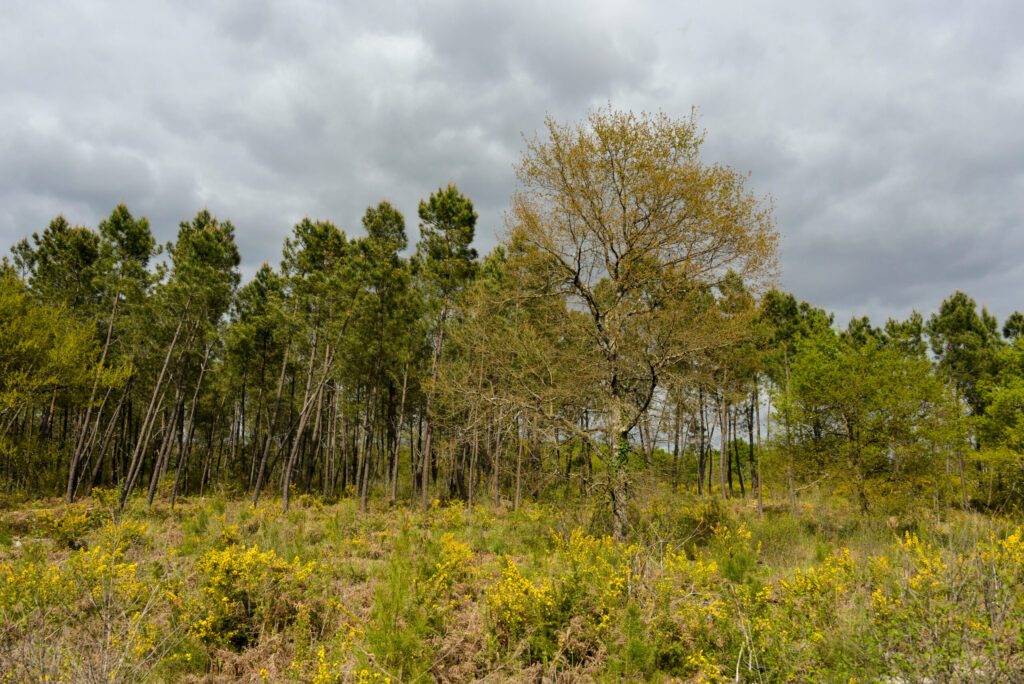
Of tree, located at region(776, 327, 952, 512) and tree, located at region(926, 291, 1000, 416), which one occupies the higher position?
tree, located at region(926, 291, 1000, 416)

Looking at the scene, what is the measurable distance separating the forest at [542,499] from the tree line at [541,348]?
100mm

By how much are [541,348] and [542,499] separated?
16.9 ft

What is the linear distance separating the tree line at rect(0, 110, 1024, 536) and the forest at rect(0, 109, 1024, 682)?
0.10m

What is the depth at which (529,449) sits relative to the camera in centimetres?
1105

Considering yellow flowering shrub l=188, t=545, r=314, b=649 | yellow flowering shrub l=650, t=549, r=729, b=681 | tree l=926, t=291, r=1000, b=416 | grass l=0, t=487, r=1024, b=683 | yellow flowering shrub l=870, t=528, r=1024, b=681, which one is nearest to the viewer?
yellow flowering shrub l=870, t=528, r=1024, b=681

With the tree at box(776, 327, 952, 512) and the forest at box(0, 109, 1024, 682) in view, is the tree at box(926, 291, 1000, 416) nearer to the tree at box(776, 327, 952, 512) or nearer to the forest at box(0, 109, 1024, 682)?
the forest at box(0, 109, 1024, 682)

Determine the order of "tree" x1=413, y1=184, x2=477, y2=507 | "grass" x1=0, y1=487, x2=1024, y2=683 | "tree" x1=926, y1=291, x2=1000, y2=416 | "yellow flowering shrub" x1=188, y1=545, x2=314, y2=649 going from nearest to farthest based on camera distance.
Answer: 1. "grass" x1=0, y1=487, x2=1024, y2=683
2. "yellow flowering shrub" x1=188, y1=545, x2=314, y2=649
3. "tree" x1=413, y1=184, x2=477, y2=507
4. "tree" x1=926, y1=291, x2=1000, y2=416

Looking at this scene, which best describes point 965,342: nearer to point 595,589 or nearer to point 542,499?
point 542,499

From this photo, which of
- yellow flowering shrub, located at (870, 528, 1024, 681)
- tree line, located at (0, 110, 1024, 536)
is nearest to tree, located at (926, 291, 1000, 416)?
tree line, located at (0, 110, 1024, 536)

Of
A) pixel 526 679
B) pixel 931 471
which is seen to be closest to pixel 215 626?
pixel 526 679

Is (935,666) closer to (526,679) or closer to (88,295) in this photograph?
(526,679)

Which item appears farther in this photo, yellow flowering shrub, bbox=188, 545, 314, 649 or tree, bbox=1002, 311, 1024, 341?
tree, bbox=1002, 311, 1024, 341

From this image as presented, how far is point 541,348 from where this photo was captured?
11742mm

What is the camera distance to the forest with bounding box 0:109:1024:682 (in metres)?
5.31
